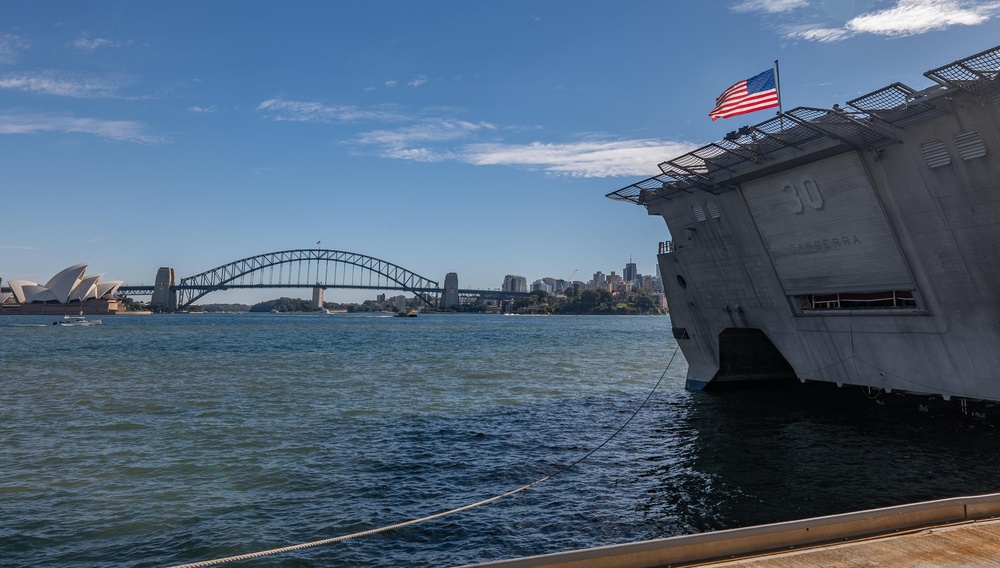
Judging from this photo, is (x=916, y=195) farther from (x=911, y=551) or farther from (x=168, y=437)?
(x=168, y=437)

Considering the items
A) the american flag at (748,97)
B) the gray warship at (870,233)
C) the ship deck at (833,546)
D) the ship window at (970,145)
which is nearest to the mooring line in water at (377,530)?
the ship deck at (833,546)

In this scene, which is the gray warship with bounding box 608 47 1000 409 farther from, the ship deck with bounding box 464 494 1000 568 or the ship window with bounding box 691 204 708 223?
the ship deck with bounding box 464 494 1000 568

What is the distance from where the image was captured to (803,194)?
21047 mm

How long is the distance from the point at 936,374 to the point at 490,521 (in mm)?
15448

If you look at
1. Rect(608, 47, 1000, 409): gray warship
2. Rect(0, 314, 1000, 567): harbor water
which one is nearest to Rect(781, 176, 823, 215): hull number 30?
Rect(608, 47, 1000, 409): gray warship

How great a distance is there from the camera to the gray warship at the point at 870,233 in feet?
53.1

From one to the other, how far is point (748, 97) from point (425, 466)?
17189 mm

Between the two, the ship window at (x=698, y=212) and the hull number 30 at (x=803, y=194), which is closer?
the hull number 30 at (x=803, y=194)

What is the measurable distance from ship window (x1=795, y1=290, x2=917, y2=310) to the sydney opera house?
199543 millimetres

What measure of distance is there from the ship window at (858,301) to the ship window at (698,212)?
5.36 meters

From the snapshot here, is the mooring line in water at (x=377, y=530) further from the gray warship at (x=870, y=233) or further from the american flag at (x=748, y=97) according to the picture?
the american flag at (x=748, y=97)

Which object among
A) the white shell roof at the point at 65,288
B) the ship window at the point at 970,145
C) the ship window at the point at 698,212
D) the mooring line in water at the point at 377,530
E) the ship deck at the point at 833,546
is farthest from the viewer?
the white shell roof at the point at 65,288

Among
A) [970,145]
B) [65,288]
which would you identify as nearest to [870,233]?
[970,145]

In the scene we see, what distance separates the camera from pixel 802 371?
24.8m
